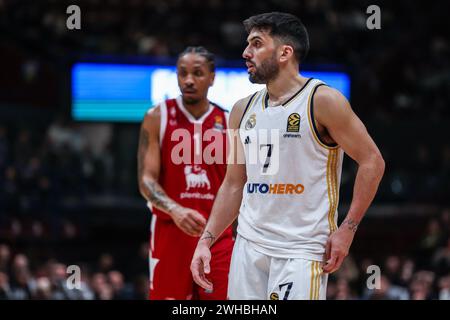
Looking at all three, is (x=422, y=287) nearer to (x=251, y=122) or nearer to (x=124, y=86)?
(x=251, y=122)

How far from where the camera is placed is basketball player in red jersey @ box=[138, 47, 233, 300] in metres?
7.18

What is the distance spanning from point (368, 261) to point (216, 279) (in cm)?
974

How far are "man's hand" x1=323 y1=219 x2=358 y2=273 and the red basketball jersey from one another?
211 cm

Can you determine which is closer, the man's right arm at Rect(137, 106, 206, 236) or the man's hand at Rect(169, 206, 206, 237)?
the man's hand at Rect(169, 206, 206, 237)

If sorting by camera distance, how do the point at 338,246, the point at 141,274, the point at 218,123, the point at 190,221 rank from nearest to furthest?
the point at 338,246 < the point at 190,221 < the point at 218,123 < the point at 141,274

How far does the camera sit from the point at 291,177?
5.32m

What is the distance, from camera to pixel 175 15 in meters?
20.0

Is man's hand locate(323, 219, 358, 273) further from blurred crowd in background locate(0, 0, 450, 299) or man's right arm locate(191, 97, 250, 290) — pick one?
blurred crowd in background locate(0, 0, 450, 299)

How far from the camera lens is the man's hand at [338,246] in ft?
17.0

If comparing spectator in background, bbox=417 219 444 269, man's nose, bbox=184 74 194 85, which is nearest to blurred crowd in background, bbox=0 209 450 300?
spectator in background, bbox=417 219 444 269

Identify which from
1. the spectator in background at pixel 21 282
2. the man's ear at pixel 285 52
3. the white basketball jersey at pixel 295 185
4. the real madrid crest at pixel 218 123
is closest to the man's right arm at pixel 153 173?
the real madrid crest at pixel 218 123

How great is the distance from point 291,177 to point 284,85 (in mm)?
584

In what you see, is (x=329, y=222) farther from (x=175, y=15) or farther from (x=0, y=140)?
(x=175, y=15)

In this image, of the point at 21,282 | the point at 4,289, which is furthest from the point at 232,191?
the point at 21,282
